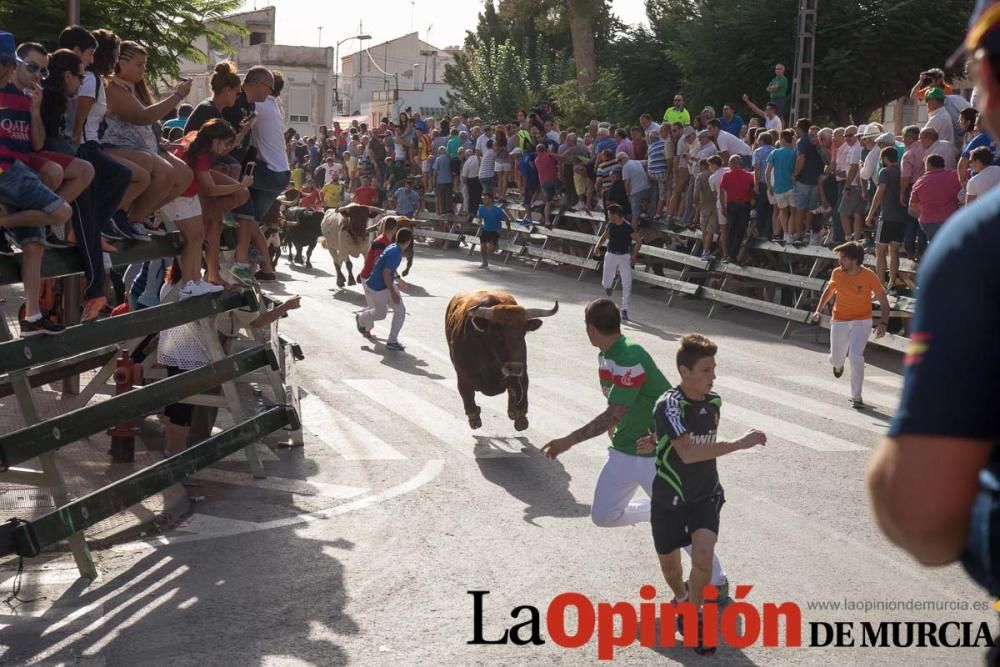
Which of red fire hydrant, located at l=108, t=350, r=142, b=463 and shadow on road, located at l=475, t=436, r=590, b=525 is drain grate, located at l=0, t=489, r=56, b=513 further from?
shadow on road, located at l=475, t=436, r=590, b=525

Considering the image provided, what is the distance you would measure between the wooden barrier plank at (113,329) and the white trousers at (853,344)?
715 cm

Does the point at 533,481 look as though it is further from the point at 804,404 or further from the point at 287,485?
the point at 804,404

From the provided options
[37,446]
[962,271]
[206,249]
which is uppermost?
[962,271]

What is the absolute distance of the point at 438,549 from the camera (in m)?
8.84

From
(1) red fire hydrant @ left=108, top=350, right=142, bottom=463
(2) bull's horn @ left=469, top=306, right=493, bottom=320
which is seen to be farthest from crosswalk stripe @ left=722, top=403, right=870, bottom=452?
(1) red fire hydrant @ left=108, top=350, right=142, bottom=463

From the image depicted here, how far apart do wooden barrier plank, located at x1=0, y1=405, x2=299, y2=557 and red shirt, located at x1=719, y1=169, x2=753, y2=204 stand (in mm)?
12050

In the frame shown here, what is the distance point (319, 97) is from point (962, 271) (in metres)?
84.0

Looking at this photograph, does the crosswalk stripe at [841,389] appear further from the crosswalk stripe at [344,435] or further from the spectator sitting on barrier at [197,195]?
the spectator sitting on barrier at [197,195]

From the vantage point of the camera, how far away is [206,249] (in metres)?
11.2

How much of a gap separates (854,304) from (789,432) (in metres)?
2.46

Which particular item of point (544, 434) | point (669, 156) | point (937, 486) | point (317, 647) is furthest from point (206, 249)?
point (669, 156)

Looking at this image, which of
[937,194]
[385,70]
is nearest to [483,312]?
[937,194]

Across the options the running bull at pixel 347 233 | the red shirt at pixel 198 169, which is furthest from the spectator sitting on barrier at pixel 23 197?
the running bull at pixel 347 233

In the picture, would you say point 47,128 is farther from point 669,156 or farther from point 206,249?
point 669,156
